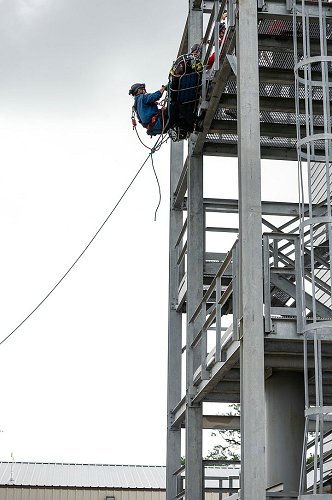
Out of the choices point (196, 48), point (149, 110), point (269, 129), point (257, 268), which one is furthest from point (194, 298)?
point (257, 268)

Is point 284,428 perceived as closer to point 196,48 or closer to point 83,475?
point 196,48

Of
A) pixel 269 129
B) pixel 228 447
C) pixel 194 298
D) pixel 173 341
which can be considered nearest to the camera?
pixel 269 129

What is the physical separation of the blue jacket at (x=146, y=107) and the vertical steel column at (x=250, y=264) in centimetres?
384

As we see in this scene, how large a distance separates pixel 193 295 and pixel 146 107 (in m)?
3.40

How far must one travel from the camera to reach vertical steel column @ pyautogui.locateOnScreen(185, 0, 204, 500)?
17.7 m

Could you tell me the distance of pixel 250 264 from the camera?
42.1ft

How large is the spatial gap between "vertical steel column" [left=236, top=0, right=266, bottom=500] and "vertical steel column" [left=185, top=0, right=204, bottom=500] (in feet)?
16.2

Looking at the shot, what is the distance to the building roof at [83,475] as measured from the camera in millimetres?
36250

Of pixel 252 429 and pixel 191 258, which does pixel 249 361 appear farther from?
pixel 191 258

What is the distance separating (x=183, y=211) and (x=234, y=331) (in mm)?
9489

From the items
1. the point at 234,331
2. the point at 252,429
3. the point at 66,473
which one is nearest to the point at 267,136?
the point at 234,331

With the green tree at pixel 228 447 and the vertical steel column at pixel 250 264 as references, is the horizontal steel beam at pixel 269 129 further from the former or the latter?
the green tree at pixel 228 447

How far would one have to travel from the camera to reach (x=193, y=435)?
1772 cm

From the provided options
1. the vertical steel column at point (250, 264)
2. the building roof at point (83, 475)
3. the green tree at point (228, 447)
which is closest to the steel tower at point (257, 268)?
the vertical steel column at point (250, 264)
